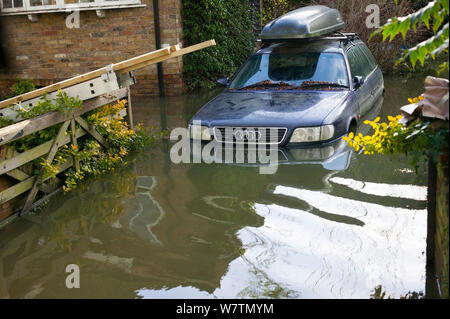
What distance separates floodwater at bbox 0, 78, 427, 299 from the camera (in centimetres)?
450

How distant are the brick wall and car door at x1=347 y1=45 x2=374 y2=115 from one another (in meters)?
5.25

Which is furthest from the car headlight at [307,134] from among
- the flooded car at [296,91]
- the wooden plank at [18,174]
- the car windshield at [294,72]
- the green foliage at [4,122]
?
the green foliage at [4,122]

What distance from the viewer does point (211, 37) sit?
1433cm

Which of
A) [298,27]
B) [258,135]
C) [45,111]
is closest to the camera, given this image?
[45,111]

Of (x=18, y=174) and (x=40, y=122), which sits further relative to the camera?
(x=40, y=122)

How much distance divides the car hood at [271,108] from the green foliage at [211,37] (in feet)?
19.7

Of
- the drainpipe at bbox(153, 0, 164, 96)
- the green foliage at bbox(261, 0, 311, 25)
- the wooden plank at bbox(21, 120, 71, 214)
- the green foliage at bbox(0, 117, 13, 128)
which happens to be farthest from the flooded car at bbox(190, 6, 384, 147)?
the green foliage at bbox(261, 0, 311, 25)

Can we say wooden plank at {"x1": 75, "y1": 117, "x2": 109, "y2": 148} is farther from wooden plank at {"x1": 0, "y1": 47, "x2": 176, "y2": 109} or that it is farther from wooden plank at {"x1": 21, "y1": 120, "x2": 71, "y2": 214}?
wooden plank at {"x1": 0, "y1": 47, "x2": 176, "y2": 109}

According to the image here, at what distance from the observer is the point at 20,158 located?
6.26 m

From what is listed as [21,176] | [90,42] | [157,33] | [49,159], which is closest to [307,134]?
[49,159]

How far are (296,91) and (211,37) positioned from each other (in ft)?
22.4

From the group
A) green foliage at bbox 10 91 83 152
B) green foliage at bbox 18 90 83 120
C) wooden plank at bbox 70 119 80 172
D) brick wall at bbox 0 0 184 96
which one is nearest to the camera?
green foliage at bbox 10 91 83 152

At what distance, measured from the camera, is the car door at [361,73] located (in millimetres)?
8297

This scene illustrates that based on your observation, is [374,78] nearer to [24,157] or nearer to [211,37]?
[211,37]
